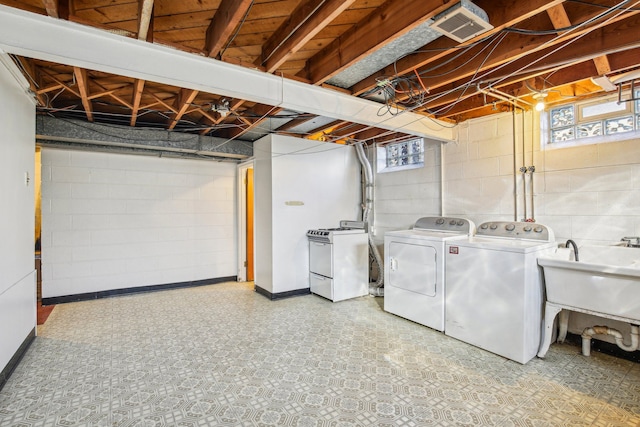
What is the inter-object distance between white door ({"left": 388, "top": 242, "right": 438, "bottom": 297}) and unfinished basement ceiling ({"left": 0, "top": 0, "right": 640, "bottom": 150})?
1426 millimetres

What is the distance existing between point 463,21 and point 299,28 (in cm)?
103

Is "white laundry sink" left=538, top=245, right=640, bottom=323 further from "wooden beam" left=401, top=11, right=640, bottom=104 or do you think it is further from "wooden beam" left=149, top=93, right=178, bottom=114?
"wooden beam" left=149, top=93, right=178, bottom=114

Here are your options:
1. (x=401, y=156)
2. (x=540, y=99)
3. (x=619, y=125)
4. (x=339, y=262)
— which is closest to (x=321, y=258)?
(x=339, y=262)

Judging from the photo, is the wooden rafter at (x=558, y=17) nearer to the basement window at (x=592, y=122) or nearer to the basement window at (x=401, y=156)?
the basement window at (x=592, y=122)

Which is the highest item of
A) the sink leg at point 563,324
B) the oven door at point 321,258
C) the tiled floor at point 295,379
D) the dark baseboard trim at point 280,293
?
the oven door at point 321,258

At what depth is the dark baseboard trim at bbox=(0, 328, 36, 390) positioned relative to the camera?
7.33ft

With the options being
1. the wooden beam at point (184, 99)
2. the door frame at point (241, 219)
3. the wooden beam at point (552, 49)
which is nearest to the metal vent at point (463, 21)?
the wooden beam at point (552, 49)

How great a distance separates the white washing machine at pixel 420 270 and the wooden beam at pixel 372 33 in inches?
76.8

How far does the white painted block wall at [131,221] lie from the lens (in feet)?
13.7

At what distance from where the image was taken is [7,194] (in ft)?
7.76

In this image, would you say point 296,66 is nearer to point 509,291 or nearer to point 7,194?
point 7,194

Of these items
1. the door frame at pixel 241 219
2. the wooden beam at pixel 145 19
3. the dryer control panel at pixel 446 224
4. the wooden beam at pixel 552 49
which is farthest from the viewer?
the door frame at pixel 241 219

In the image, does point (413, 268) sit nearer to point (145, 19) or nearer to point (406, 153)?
point (406, 153)

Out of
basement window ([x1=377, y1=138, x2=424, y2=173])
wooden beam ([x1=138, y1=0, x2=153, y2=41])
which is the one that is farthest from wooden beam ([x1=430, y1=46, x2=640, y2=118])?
wooden beam ([x1=138, y1=0, x2=153, y2=41])
